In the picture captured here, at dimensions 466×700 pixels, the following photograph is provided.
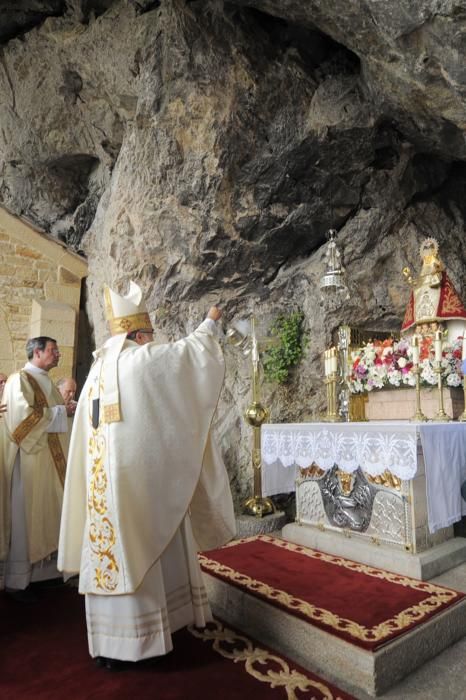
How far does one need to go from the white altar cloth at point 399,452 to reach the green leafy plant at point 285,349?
216 cm

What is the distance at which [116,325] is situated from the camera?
10.9ft

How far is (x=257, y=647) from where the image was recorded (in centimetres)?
328

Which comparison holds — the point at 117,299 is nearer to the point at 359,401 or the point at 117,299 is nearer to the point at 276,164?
the point at 359,401

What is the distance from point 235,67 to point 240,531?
6058 mm

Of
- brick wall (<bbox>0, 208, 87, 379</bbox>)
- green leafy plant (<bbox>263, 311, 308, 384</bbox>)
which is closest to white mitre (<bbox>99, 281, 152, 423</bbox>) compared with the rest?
green leafy plant (<bbox>263, 311, 308, 384</bbox>)

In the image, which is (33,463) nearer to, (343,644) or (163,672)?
(163,672)

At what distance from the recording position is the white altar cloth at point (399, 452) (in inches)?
156

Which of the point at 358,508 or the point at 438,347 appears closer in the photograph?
the point at 358,508

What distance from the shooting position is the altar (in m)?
4.02

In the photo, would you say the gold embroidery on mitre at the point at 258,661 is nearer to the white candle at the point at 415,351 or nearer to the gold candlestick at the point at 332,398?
the gold candlestick at the point at 332,398

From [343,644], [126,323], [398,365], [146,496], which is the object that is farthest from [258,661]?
[398,365]

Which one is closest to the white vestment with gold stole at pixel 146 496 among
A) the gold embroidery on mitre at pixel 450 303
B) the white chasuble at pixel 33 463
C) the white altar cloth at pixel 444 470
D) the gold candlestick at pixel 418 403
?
the white chasuble at pixel 33 463

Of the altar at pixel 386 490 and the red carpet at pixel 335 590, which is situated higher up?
the altar at pixel 386 490

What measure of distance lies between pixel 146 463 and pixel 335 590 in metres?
1.87
